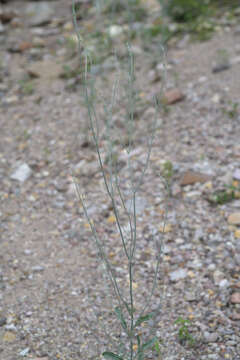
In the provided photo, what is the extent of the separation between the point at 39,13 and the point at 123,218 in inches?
166

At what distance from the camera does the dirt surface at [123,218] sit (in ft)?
7.16

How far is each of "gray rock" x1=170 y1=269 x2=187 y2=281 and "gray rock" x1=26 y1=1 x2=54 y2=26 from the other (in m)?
4.45

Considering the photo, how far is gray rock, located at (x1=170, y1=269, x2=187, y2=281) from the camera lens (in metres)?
2.43

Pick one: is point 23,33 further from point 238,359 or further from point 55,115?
point 238,359

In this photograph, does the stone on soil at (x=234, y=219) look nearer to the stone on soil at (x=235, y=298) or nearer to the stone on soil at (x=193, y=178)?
the stone on soil at (x=193, y=178)

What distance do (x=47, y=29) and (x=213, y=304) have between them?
4.54 metres

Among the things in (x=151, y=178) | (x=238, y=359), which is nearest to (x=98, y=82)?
(x=151, y=178)

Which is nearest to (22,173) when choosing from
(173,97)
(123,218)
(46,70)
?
(123,218)

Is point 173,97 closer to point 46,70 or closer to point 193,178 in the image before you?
point 193,178

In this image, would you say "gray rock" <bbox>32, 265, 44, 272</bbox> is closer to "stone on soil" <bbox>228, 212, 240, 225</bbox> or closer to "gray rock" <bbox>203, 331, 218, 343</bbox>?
"gray rock" <bbox>203, 331, 218, 343</bbox>

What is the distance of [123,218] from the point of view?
2.90m

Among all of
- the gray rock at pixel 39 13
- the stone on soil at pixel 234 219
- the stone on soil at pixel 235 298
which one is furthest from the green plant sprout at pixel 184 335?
the gray rock at pixel 39 13

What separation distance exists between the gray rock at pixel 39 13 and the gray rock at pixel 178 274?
175 inches

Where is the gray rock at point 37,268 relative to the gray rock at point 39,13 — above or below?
below
